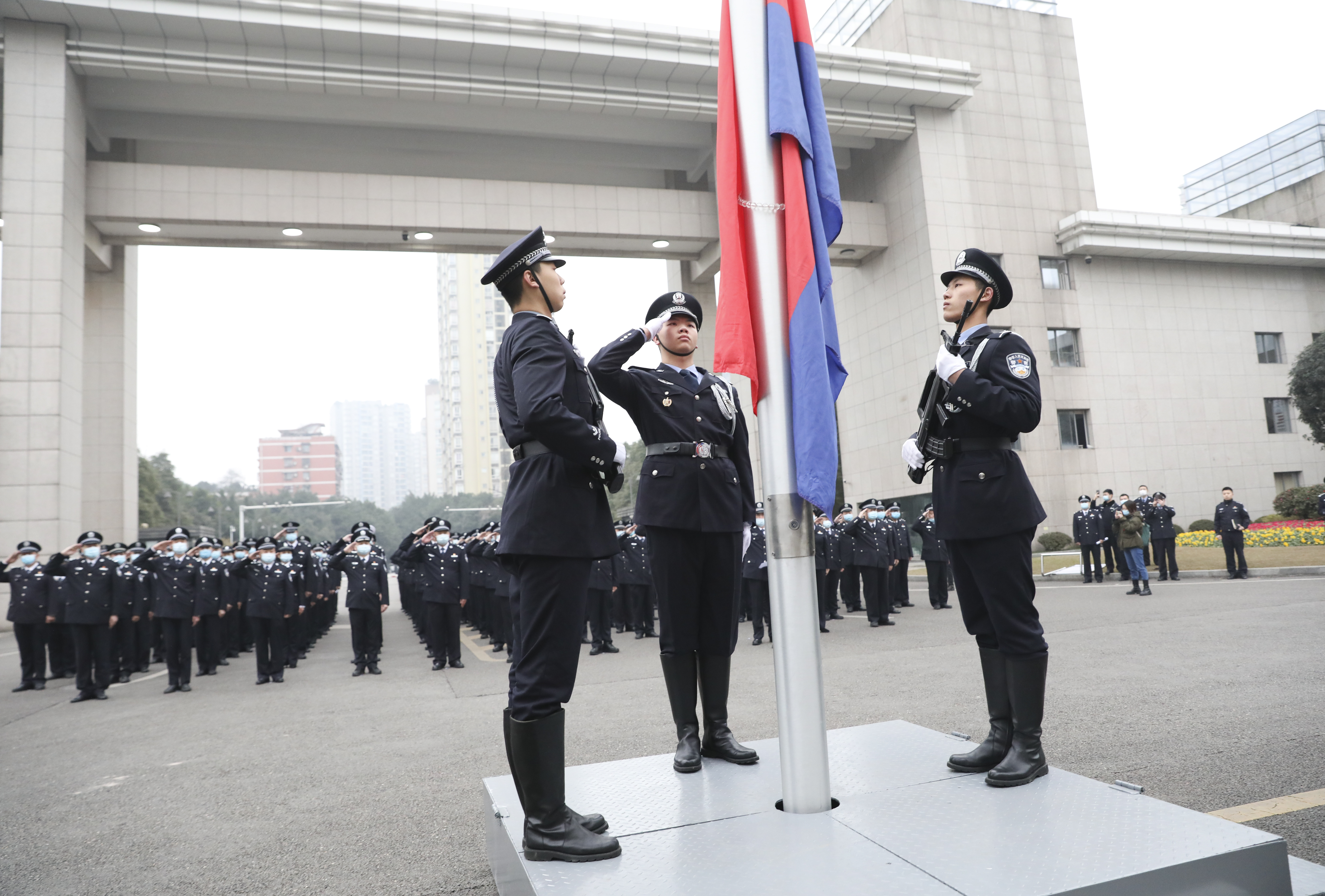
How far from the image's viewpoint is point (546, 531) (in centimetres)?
271

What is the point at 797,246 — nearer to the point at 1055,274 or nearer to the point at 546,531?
the point at 546,531

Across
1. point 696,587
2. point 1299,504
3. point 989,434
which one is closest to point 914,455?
point 989,434

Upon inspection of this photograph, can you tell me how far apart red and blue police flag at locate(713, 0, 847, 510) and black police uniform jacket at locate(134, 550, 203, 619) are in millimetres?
8896

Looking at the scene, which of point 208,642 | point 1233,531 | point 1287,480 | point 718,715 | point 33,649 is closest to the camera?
point 718,715

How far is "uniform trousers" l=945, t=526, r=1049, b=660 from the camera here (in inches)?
121

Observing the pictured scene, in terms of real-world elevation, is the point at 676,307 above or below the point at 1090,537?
above

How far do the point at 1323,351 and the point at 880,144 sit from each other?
1455 cm

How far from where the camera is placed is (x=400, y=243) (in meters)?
20.9

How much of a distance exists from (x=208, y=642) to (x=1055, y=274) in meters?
23.5

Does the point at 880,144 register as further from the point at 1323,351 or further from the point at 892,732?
the point at 892,732

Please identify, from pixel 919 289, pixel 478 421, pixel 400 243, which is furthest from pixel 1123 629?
pixel 478 421

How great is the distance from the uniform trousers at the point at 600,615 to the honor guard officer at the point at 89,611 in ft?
17.3

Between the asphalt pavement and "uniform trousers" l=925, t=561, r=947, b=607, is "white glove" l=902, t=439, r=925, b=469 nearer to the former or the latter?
the asphalt pavement

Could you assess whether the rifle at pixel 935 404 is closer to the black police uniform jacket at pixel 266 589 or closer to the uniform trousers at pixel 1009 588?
the uniform trousers at pixel 1009 588
